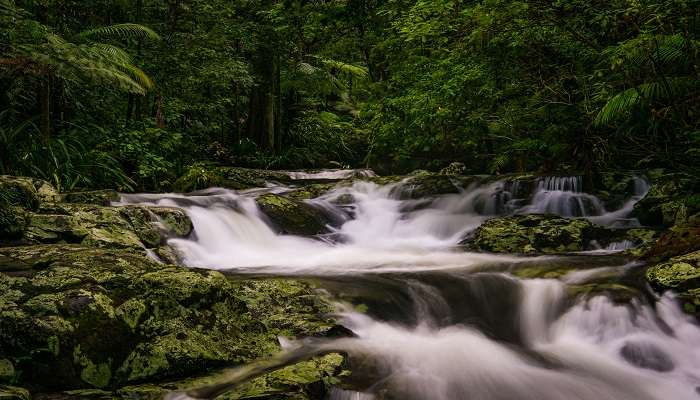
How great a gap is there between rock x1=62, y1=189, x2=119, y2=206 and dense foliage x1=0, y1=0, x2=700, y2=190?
1131mm

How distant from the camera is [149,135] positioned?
10469 millimetres

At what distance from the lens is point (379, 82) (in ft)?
35.8

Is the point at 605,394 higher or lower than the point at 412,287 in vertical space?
lower

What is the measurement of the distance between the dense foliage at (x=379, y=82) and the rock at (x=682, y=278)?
3.15 ft

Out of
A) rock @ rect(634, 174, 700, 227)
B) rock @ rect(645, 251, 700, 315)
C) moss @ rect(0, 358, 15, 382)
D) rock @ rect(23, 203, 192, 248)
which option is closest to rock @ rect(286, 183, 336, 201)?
rock @ rect(23, 203, 192, 248)

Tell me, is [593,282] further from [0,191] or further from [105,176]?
[105,176]

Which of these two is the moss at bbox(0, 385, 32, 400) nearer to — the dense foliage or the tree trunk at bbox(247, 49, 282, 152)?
the dense foliage

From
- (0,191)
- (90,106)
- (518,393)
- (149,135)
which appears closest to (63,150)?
(149,135)

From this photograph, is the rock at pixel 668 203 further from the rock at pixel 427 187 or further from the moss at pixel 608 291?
the rock at pixel 427 187

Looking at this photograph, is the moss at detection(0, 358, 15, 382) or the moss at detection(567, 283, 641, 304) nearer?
the moss at detection(0, 358, 15, 382)

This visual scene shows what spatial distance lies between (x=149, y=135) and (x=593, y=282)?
8.79m

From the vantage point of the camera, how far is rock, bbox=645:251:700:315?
4094 millimetres

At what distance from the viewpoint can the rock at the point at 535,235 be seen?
6.62 m

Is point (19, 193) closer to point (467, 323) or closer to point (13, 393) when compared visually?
point (13, 393)
